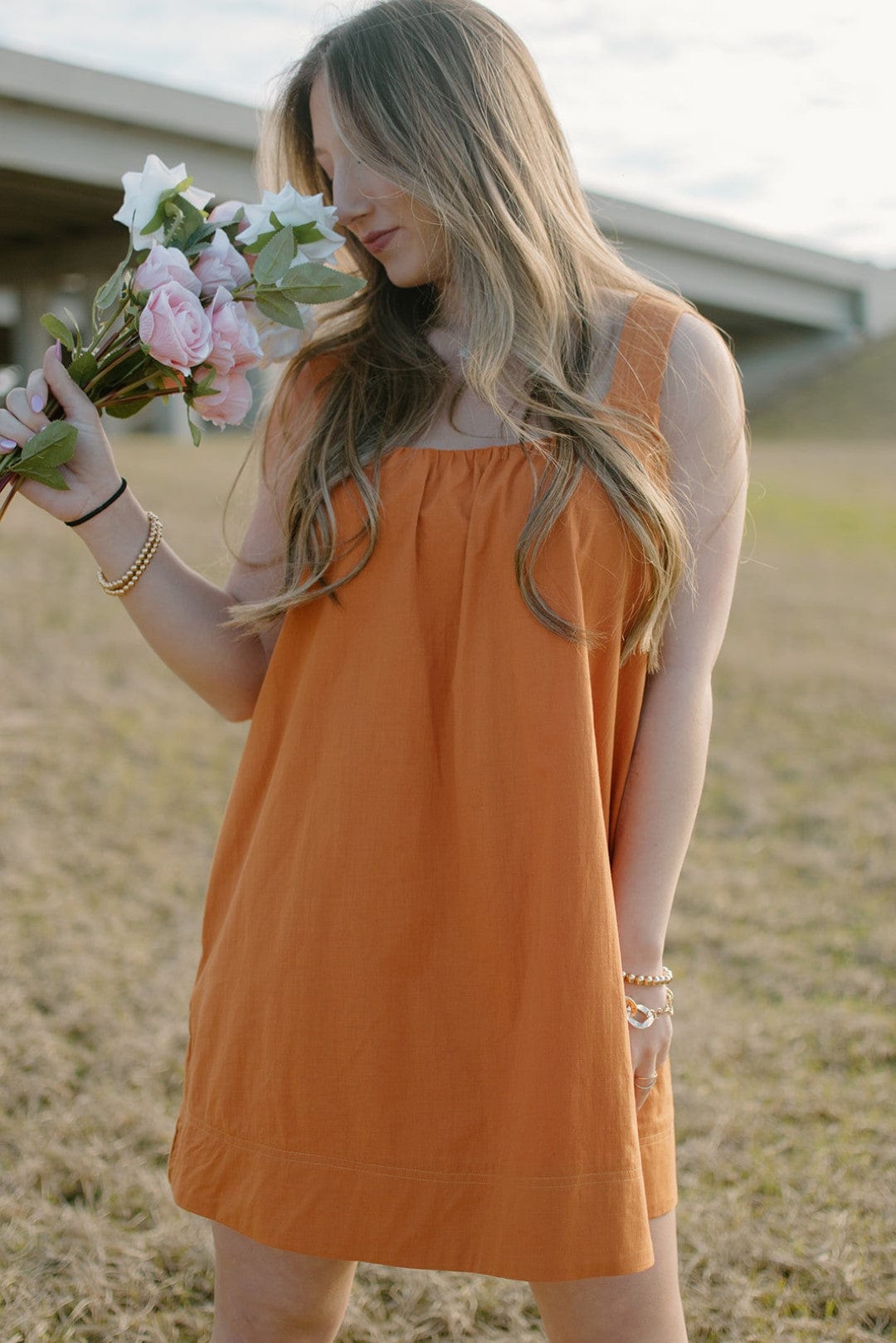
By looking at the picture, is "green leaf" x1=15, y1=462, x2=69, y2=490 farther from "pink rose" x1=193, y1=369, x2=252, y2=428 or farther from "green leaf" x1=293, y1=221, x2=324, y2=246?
"green leaf" x1=293, y1=221, x2=324, y2=246

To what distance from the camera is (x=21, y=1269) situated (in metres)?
2.53

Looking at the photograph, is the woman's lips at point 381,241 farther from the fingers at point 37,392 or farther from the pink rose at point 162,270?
the fingers at point 37,392

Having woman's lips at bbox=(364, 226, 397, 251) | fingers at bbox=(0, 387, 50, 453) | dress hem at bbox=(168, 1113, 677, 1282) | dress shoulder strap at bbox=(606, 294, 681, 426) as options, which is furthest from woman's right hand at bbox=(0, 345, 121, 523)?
dress hem at bbox=(168, 1113, 677, 1282)

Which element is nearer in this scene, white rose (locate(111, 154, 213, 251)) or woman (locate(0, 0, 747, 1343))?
woman (locate(0, 0, 747, 1343))

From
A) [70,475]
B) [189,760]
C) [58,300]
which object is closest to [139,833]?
[189,760]

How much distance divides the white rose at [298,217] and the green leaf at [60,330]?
0.28m

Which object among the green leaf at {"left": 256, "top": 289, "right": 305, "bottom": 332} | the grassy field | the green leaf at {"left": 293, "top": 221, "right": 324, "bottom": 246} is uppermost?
the green leaf at {"left": 293, "top": 221, "right": 324, "bottom": 246}

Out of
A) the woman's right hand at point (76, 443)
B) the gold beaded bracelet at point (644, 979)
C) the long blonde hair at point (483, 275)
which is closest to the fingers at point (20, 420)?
the woman's right hand at point (76, 443)

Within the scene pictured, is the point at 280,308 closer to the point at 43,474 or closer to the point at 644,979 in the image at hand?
the point at 43,474

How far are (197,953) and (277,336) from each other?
106 inches

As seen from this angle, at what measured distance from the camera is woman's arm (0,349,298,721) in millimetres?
1600

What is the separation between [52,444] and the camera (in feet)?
5.12

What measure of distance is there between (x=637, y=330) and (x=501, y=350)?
19cm

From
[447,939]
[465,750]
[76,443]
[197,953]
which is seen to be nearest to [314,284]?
[76,443]
